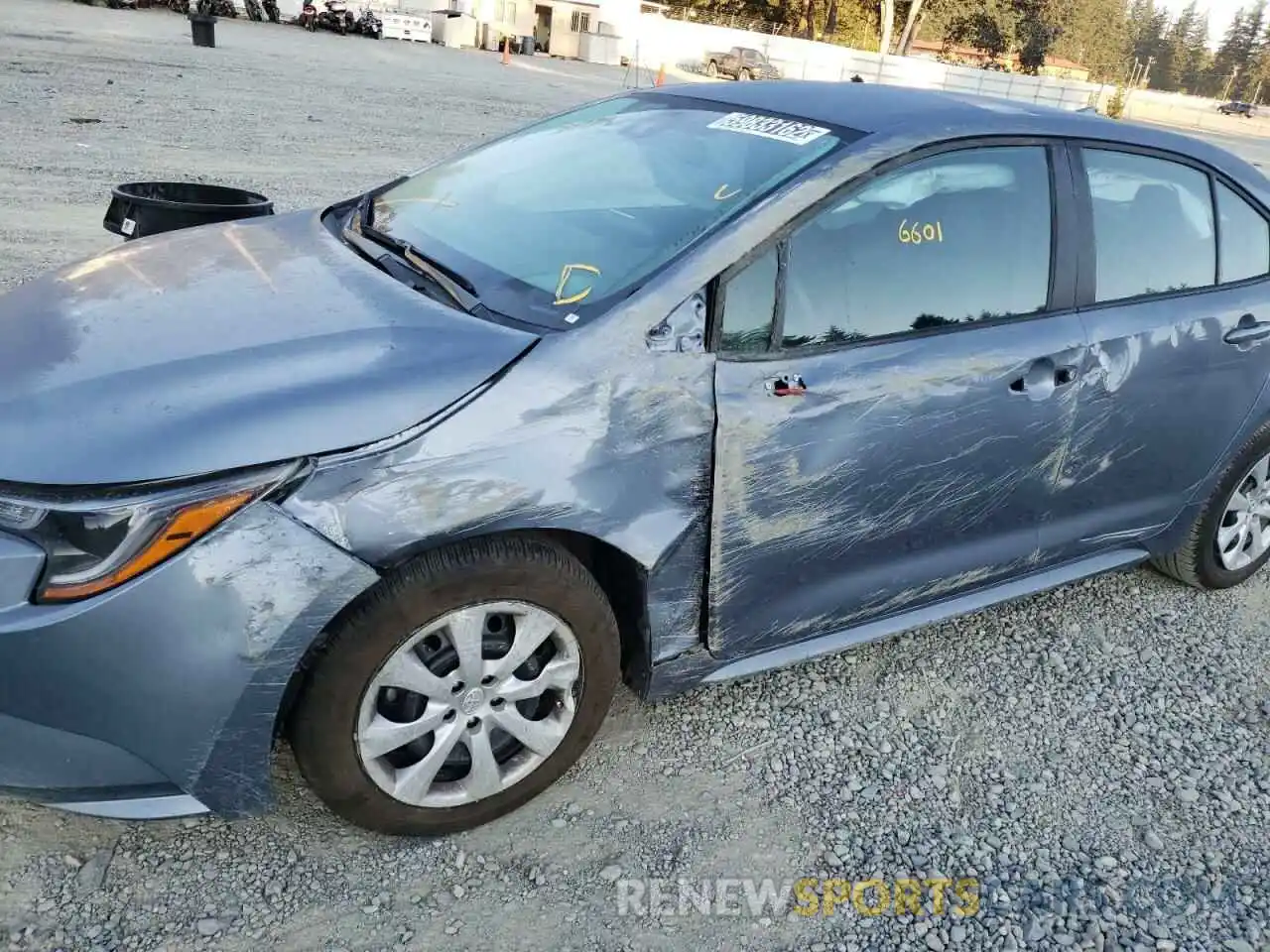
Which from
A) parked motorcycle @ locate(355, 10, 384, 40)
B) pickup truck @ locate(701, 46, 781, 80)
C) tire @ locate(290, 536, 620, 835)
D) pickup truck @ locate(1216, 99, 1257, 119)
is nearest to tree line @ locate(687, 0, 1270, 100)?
pickup truck @ locate(1216, 99, 1257, 119)

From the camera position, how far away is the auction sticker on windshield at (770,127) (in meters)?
2.76

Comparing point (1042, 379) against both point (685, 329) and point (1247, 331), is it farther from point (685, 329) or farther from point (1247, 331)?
point (685, 329)

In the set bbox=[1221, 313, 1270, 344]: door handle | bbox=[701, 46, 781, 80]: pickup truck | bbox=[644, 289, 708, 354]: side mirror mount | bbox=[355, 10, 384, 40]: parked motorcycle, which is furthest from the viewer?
bbox=[701, 46, 781, 80]: pickup truck

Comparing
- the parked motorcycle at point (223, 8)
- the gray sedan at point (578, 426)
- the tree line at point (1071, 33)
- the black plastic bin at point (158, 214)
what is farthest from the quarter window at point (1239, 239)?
the tree line at point (1071, 33)

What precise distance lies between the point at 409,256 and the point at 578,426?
2.89ft

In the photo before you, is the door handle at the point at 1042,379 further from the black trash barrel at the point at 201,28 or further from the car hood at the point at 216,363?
the black trash barrel at the point at 201,28

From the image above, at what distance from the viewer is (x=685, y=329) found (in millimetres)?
2400

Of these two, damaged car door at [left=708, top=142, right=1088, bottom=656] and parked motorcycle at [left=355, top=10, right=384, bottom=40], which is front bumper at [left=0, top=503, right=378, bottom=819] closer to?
damaged car door at [left=708, top=142, right=1088, bottom=656]

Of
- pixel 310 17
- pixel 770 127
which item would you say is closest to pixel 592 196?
pixel 770 127

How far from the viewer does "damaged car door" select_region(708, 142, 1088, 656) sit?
248 centimetres

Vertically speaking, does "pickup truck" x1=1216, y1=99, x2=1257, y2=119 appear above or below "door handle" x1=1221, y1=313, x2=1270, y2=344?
above

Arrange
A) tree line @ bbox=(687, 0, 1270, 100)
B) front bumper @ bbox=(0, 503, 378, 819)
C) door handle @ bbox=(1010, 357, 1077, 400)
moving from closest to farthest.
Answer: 1. front bumper @ bbox=(0, 503, 378, 819)
2. door handle @ bbox=(1010, 357, 1077, 400)
3. tree line @ bbox=(687, 0, 1270, 100)

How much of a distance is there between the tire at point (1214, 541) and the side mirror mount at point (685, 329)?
7.41 feet

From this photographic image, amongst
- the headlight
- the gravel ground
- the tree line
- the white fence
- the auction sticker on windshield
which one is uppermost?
the tree line
